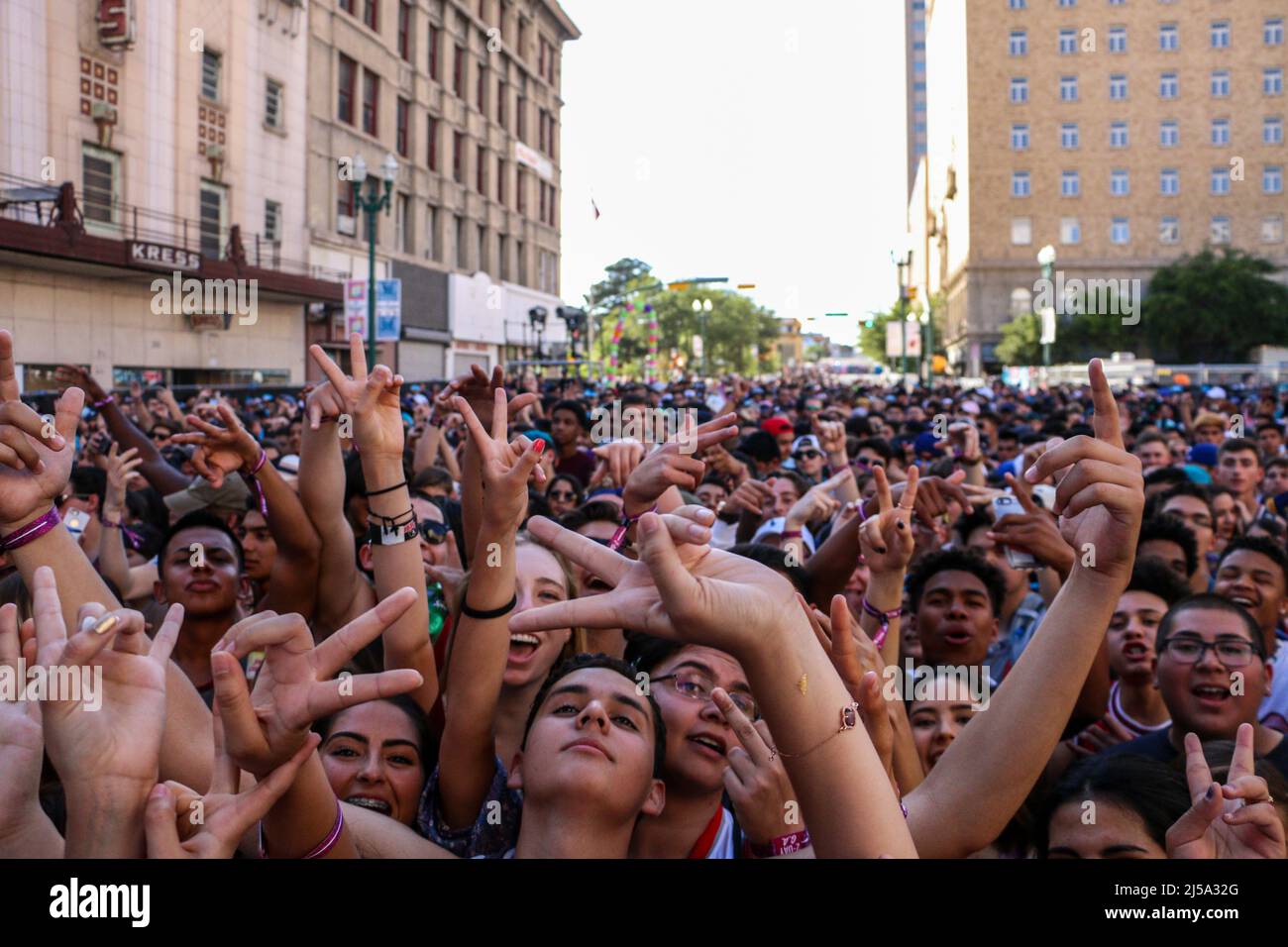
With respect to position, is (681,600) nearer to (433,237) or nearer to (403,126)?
(403,126)

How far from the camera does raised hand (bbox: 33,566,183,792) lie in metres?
1.98

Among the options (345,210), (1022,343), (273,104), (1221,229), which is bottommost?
(1022,343)

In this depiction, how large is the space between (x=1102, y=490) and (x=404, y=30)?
1632 inches

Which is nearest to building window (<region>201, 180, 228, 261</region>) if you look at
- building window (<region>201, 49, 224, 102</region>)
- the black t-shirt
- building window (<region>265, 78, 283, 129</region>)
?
building window (<region>201, 49, 224, 102</region>)

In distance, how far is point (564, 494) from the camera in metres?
7.14

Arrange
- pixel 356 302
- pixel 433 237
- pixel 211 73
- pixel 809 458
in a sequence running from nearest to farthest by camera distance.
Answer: pixel 809 458 → pixel 356 302 → pixel 211 73 → pixel 433 237

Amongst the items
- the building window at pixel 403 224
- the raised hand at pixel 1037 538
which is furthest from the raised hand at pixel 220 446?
the building window at pixel 403 224

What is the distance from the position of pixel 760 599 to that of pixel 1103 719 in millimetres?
2555

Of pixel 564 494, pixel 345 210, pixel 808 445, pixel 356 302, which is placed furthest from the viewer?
pixel 345 210

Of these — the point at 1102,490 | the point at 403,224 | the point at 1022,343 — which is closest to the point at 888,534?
the point at 1102,490

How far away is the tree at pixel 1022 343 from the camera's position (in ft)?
182

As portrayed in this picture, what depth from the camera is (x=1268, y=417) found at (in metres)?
15.1

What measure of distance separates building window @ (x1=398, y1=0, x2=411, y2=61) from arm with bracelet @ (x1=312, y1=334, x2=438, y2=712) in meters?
39.1

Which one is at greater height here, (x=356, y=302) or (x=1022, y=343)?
(x=1022, y=343)
